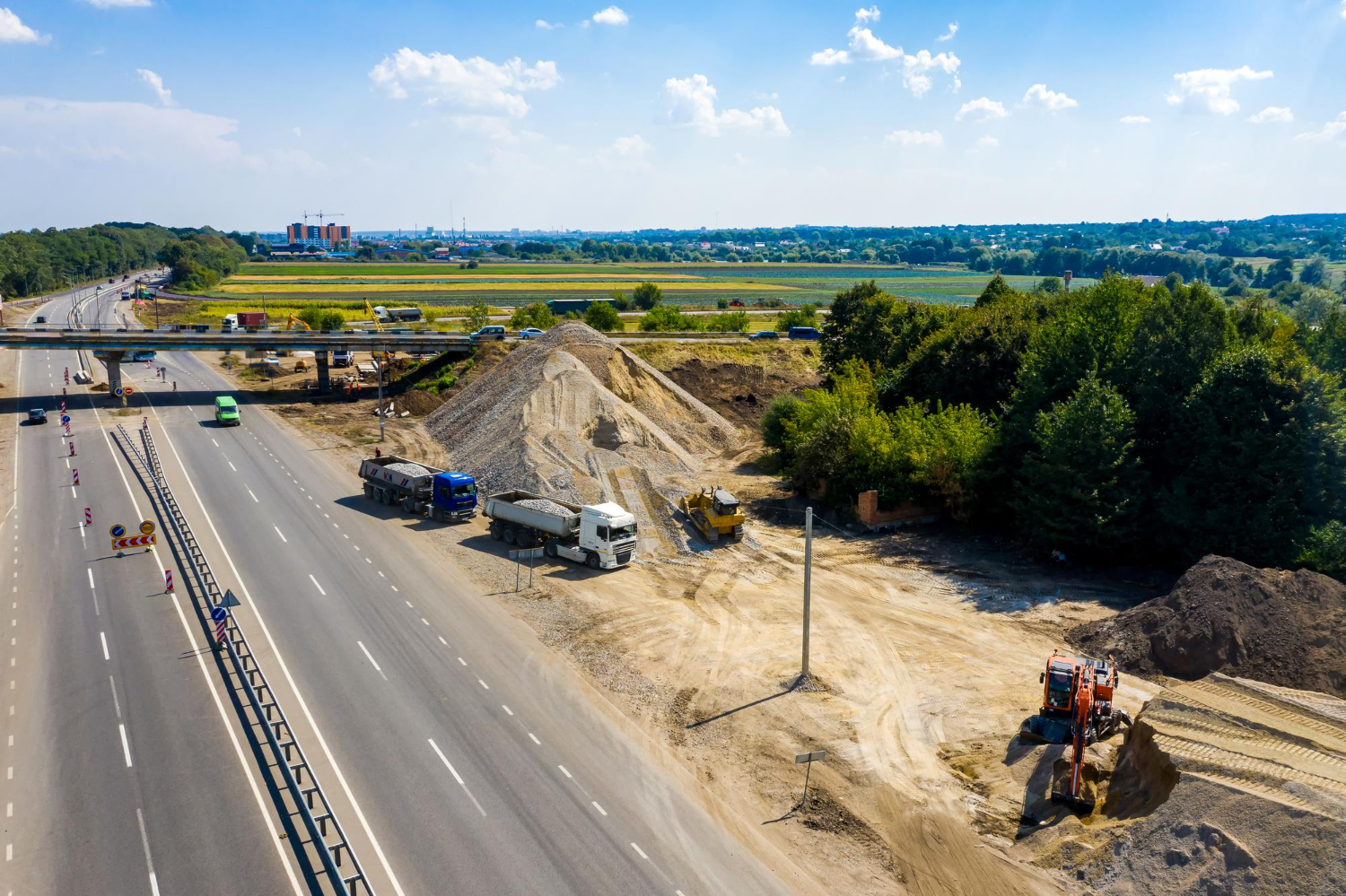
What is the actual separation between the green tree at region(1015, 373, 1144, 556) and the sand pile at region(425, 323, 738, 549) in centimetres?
1790

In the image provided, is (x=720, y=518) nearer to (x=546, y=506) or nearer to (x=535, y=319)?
(x=546, y=506)

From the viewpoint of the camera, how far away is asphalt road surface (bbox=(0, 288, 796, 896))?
68.0ft

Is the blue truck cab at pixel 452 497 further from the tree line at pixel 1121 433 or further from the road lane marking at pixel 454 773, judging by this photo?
the road lane marking at pixel 454 773

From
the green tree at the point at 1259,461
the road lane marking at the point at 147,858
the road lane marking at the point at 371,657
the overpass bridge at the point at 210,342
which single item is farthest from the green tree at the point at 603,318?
the road lane marking at the point at 147,858

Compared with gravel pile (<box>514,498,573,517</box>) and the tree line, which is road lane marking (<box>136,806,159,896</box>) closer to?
gravel pile (<box>514,498,573,517</box>)

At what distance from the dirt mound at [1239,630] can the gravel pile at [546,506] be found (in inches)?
911

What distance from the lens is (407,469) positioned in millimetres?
49594

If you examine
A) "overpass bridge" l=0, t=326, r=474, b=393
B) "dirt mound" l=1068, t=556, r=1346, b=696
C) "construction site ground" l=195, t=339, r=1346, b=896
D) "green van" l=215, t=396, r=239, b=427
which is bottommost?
"construction site ground" l=195, t=339, r=1346, b=896

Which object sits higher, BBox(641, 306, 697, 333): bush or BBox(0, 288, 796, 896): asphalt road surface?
BBox(641, 306, 697, 333): bush

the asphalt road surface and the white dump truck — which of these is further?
the white dump truck

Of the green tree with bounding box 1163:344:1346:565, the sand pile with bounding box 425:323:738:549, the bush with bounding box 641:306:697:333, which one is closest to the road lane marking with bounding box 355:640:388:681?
the sand pile with bounding box 425:323:738:549

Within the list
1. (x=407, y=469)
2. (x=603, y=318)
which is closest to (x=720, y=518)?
(x=407, y=469)

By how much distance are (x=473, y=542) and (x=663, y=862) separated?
2613 centimetres

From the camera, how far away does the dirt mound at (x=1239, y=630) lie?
28.9 meters
